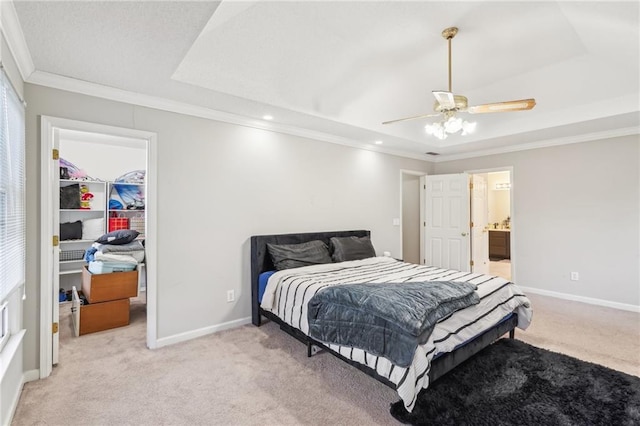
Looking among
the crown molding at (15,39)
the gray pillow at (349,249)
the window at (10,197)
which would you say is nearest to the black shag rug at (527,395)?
the gray pillow at (349,249)

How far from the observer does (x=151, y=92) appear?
2.84 metres

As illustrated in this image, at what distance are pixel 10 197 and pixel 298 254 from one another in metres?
2.43

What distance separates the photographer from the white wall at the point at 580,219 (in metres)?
4.05

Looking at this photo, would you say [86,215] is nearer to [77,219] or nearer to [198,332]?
[77,219]

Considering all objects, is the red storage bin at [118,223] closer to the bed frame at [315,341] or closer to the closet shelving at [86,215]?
the closet shelving at [86,215]

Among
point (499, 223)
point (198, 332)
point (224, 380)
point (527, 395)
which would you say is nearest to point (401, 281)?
point (527, 395)

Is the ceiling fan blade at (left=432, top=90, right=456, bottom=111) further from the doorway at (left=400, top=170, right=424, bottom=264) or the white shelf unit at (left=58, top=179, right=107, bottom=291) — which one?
the white shelf unit at (left=58, top=179, right=107, bottom=291)

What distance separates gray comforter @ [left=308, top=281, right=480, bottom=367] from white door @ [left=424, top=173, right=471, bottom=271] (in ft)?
9.86

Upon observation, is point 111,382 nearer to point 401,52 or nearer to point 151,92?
point 151,92

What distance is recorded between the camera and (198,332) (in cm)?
322

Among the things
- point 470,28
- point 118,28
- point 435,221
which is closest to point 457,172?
point 435,221

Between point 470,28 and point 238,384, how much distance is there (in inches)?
130

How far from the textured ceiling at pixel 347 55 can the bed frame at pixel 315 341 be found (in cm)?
141

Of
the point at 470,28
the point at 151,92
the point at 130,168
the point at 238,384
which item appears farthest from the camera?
the point at 130,168
